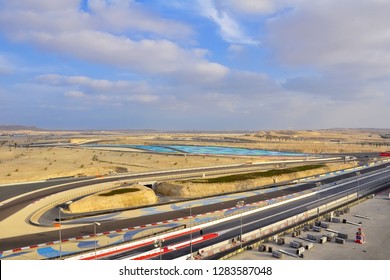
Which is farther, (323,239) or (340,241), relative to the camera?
(323,239)

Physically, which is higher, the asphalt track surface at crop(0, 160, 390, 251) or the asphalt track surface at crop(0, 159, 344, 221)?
the asphalt track surface at crop(0, 159, 344, 221)

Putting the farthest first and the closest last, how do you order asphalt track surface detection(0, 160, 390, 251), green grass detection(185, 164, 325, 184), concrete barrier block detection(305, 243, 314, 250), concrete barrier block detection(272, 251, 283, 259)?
green grass detection(185, 164, 325, 184)
asphalt track surface detection(0, 160, 390, 251)
concrete barrier block detection(305, 243, 314, 250)
concrete barrier block detection(272, 251, 283, 259)

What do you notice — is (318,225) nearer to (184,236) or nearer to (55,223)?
(184,236)

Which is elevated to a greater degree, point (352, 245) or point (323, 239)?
point (323, 239)

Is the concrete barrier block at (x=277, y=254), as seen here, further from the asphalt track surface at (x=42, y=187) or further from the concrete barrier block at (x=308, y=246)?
the asphalt track surface at (x=42, y=187)

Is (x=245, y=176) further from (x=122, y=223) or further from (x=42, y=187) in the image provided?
(x=42, y=187)

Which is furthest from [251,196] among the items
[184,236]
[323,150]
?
[323,150]

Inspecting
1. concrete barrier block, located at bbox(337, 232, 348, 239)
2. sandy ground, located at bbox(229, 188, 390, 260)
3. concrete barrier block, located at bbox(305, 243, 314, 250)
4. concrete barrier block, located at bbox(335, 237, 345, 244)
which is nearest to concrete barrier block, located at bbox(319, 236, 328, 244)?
sandy ground, located at bbox(229, 188, 390, 260)

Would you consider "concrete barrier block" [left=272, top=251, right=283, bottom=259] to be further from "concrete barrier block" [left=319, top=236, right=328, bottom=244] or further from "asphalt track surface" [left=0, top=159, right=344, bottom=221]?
"asphalt track surface" [left=0, top=159, right=344, bottom=221]

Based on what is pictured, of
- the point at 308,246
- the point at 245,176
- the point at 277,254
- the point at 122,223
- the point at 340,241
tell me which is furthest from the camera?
the point at 245,176

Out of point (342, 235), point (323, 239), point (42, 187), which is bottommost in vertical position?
point (323, 239)

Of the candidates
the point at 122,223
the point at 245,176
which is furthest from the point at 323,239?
the point at 245,176
